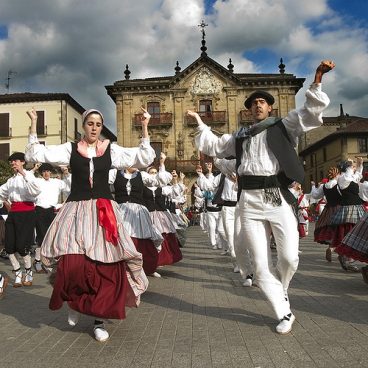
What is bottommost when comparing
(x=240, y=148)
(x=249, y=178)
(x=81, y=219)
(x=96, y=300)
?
(x=96, y=300)

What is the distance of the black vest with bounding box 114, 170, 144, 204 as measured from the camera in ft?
23.4

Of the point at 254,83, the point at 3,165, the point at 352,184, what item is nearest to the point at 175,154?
the point at 254,83

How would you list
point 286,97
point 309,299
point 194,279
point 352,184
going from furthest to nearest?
point 286,97 → point 352,184 → point 194,279 → point 309,299

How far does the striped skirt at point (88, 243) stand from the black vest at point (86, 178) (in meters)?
0.07

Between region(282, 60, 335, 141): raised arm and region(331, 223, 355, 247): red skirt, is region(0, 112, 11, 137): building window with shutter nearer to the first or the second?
region(331, 223, 355, 247): red skirt

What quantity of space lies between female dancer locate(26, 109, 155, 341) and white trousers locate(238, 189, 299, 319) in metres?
1.11

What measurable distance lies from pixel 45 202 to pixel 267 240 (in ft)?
21.9

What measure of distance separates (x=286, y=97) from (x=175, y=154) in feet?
34.6

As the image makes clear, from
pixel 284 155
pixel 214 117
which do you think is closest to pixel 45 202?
pixel 284 155

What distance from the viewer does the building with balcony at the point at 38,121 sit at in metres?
41.2

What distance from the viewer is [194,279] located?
7973 millimetres

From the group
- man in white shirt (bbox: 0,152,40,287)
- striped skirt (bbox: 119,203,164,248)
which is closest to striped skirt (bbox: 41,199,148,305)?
striped skirt (bbox: 119,203,164,248)

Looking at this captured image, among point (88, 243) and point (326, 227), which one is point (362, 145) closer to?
point (326, 227)

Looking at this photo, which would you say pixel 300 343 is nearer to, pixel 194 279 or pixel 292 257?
pixel 292 257
